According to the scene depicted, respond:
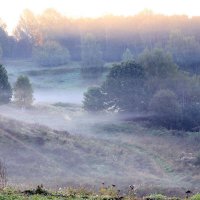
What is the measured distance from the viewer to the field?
31328 millimetres

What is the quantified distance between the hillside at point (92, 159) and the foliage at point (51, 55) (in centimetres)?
6876

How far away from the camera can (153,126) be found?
65.8 m

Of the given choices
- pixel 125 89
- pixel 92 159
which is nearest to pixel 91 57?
pixel 125 89

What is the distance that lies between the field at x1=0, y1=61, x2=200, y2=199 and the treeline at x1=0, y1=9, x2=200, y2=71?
2501 inches

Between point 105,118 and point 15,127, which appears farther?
point 105,118

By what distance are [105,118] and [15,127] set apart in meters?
25.7

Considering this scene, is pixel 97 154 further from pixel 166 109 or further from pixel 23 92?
pixel 23 92

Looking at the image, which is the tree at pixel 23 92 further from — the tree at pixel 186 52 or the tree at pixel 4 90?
the tree at pixel 186 52

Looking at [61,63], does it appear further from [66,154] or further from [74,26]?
[66,154]

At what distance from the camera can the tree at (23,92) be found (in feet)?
226

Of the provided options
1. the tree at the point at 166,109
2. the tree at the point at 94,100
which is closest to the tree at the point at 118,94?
the tree at the point at 94,100

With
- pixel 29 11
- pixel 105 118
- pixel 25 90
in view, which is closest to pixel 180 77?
pixel 105 118

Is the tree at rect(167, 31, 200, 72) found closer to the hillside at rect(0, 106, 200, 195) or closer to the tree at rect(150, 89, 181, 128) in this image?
the tree at rect(150, 89, 181, 128)

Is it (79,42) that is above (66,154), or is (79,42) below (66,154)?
above
